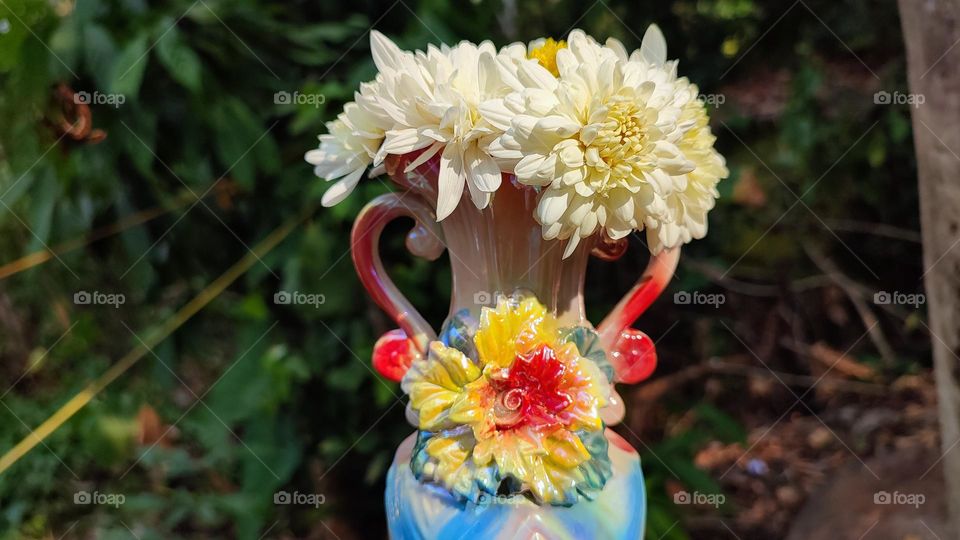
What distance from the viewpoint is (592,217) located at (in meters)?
0.76

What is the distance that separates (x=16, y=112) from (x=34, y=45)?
0.41 ft

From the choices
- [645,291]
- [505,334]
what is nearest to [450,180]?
[505,334]

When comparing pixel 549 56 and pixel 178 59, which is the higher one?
pixel 178 59

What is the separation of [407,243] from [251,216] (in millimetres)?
814

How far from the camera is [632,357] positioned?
0.90 m

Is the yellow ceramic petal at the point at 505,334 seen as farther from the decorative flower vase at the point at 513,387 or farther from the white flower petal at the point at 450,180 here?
the white flower petal at the point at 450,180

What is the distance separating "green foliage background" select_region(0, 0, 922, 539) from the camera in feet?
4.72

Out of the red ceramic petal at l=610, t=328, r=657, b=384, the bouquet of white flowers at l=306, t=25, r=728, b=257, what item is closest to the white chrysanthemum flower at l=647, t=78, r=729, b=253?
the bouquet of white flowers at l=306, t=25, r=728, b=257

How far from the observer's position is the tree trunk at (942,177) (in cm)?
119

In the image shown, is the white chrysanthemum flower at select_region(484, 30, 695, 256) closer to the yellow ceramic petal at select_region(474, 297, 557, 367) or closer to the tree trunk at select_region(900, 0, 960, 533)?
the yellow ceramic petal at select_region(474, 297, 557, 367)

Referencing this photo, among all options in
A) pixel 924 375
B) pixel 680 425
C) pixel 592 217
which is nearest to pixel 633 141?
pixel 592 217

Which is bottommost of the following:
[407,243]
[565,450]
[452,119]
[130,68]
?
[565,450]

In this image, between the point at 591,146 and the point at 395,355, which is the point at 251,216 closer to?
the point at 395,355

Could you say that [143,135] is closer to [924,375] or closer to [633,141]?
[633,141]
